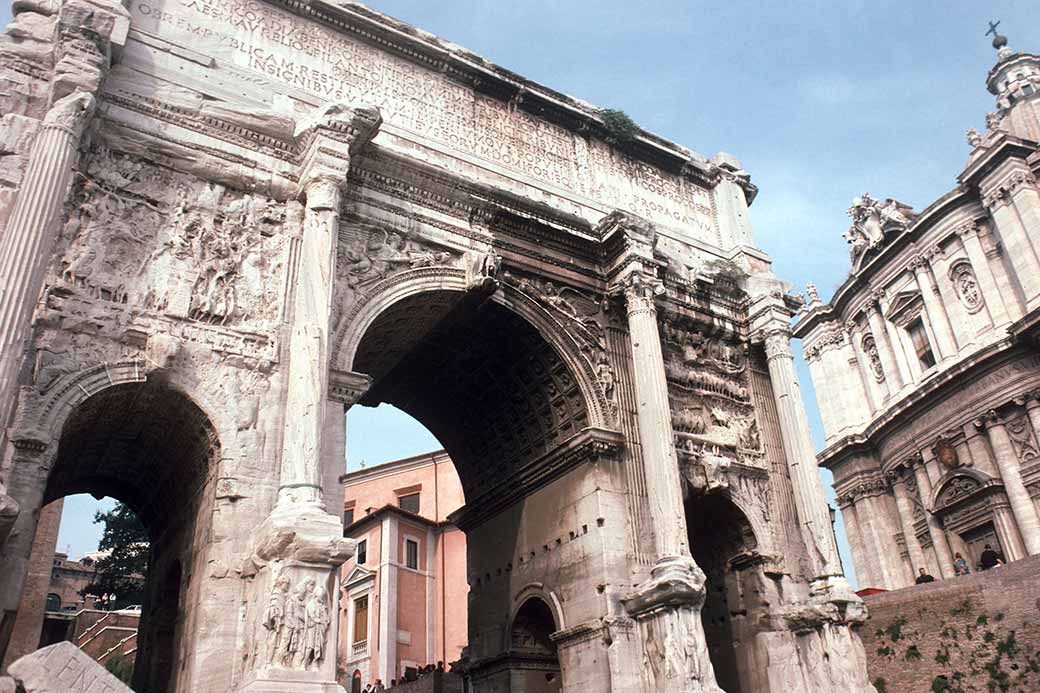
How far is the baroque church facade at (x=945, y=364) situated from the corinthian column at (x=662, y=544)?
50.7ft

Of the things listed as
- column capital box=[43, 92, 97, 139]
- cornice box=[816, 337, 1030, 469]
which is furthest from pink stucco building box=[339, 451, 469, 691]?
column capital box=[43, 92, 97, 139]

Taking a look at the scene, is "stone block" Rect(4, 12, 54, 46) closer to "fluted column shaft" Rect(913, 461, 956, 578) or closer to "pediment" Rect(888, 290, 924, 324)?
"fluted column shaft" Rect(913, 461, 956, 578)

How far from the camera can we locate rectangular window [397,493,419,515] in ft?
116

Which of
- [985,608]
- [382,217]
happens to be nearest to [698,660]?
[382,217]

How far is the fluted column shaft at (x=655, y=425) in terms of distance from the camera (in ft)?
37.2

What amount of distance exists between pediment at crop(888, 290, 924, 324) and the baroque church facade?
0.06 meters

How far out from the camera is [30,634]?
2078cm

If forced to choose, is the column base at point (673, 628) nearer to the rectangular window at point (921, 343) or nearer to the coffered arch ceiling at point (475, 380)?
the coffered arch ceiling at point (475, 380)

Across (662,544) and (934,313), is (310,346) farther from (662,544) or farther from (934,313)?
(934,313)

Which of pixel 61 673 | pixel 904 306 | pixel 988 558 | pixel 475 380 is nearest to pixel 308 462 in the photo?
pixel 61 673

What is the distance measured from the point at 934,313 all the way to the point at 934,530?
6.99 metres

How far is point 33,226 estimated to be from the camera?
27.6 feet

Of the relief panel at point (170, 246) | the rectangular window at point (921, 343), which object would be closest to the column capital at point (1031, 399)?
the rectangular window at point (921, 343)

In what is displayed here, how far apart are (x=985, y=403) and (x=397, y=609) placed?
20153mm
